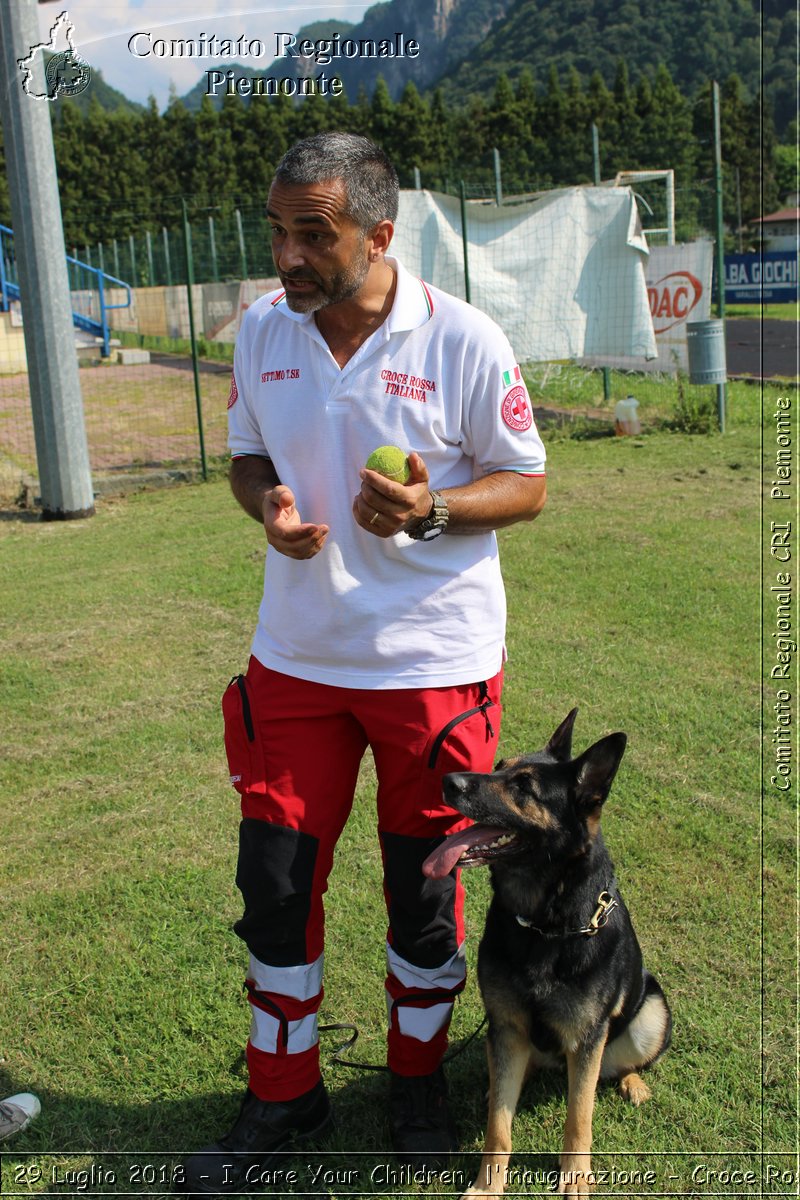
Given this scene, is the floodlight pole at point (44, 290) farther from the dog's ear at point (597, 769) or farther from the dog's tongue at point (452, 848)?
the dog's ear at point (597, 769)

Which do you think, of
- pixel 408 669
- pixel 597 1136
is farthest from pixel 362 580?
pixel 597 1136

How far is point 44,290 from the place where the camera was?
9.77 metres

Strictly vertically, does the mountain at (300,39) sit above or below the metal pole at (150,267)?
below

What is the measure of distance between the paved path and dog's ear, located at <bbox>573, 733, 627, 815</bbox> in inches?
569

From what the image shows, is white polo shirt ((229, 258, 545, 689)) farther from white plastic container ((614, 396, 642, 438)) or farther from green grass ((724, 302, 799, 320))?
green grass ((724, 302, 799, 320))

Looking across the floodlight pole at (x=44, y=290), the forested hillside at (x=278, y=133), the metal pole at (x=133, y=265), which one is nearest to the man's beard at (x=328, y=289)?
the floodlight pole at (x=44, y=290)

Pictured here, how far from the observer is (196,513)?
9977 mm

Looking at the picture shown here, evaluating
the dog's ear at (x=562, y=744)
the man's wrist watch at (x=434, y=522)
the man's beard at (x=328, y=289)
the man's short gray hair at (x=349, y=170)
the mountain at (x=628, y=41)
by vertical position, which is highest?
the mountain at (x=628, y=41)

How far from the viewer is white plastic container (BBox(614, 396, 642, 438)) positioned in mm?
12391

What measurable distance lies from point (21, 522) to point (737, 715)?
7.40 m

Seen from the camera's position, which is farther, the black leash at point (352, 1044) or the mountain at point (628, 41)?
the mountain at point (628, 41)

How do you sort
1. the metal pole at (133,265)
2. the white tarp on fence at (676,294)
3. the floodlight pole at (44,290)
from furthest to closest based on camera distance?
the metal pole at (133,265), the white tarp on fence at (676,294), the floodlight pole at (44,290)

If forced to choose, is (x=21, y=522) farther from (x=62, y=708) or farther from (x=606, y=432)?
(x=606, y=432)

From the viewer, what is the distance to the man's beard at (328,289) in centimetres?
233
